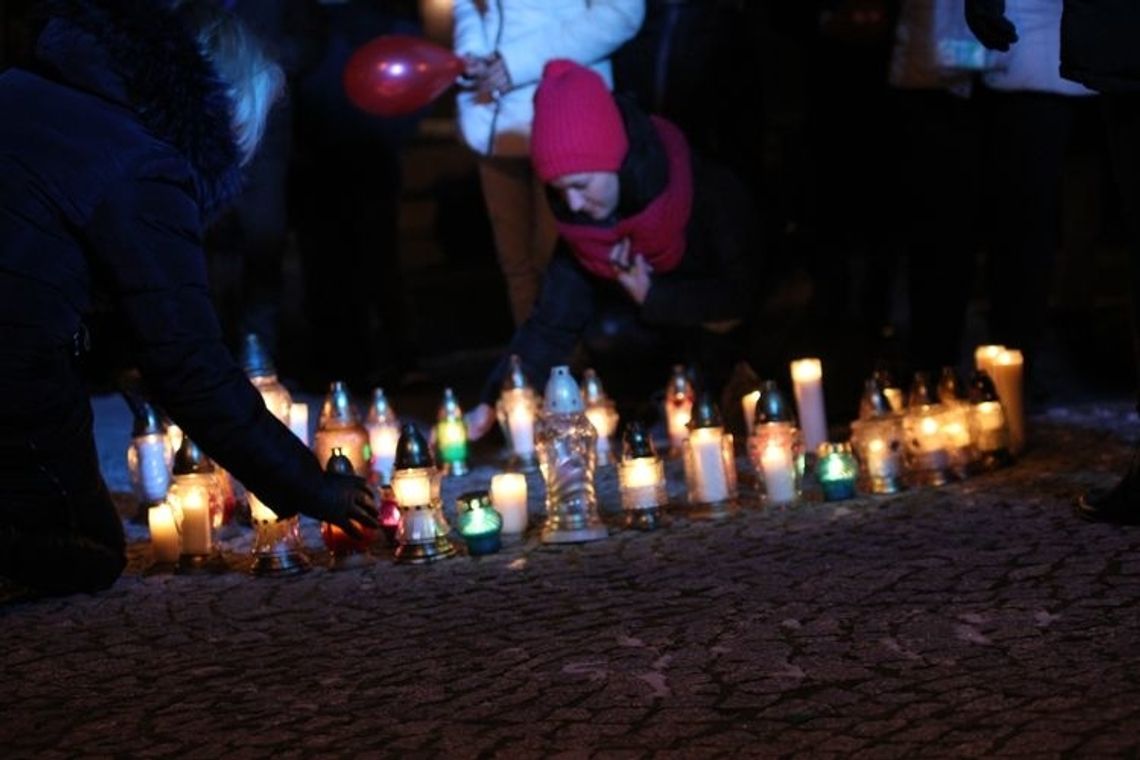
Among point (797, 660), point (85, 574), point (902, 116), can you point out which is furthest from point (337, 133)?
point (797, 660)

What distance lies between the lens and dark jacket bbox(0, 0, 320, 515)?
5062 millimetres

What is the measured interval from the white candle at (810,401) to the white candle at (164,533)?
212cm

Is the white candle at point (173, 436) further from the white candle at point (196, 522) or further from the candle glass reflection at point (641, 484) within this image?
the candle glass reflection at point (641, 484)

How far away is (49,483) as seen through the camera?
5.39 m

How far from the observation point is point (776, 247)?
26.5 feet

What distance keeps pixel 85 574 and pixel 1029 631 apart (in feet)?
8.40

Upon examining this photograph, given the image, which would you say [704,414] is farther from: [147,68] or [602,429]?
[147,68]

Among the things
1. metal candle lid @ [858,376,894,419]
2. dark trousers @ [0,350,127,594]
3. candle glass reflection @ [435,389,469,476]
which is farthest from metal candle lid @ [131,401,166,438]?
metal candle lid @ [858,376,894,419]

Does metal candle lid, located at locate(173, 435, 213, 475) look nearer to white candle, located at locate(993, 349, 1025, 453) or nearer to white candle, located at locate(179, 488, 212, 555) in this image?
white candle, located at locate(179, 488, 212, 555)

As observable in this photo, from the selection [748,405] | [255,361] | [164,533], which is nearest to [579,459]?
[164,533]

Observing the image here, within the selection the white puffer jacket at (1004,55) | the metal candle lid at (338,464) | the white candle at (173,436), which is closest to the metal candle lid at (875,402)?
the white puffer jacket at (1004,55)

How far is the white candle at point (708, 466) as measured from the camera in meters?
6.20

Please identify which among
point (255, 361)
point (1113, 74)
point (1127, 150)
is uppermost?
point (1113, 74)

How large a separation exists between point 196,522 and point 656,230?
2188 millimetres
